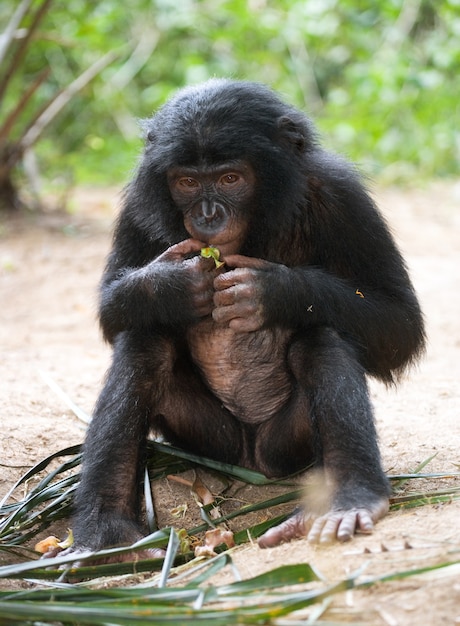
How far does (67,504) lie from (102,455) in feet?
1.37

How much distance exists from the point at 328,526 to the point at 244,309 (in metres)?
1.19

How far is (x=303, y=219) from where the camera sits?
15.0 ft

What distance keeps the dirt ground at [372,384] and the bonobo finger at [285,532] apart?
6 centimetres

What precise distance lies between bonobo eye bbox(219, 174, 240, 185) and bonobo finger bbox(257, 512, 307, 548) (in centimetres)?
167

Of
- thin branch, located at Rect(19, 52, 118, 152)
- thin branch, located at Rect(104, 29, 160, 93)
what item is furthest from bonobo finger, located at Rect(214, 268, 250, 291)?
thin branch, located at Rect(104, 29, 160, 93)

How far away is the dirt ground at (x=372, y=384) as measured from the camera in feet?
9.73

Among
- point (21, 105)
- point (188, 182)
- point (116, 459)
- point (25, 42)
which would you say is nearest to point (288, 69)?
point (21, 105)

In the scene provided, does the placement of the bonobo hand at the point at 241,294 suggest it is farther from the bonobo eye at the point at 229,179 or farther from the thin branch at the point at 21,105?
the thin branch at the point at 21,105

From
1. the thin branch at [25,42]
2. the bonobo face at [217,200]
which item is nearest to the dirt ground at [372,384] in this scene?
the bonobo face at [217,200]

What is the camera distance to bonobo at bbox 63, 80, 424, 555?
13.6 ft

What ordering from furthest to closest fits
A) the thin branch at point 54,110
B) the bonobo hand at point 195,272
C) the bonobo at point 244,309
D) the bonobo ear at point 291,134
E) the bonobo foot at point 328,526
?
the thin branch at point 54,110
the bonobo ear at point 291,134
the bonobo hand at point 195,272
the bonobo at point 244,309
the bonobo foot at point 328,526

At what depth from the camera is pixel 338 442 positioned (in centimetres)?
391

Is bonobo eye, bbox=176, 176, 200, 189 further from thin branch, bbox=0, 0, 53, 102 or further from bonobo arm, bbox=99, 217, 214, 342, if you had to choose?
thin branch, bbox=0, 0, 53, 102

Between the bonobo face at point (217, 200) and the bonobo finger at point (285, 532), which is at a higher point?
the bonobo face at point (217, 200)
